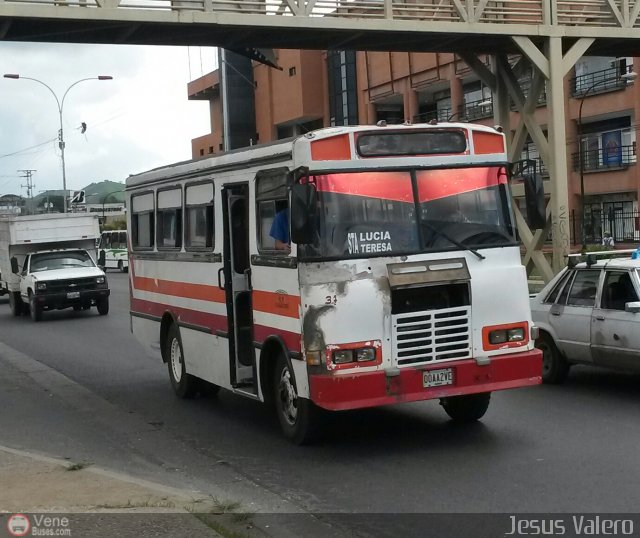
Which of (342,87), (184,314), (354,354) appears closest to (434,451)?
(354,354)

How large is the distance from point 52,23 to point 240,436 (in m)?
8.80

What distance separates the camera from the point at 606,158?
44.6 metres

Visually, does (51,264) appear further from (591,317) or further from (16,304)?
(591,317)

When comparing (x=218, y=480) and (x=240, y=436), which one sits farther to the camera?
(x=240, y=436)

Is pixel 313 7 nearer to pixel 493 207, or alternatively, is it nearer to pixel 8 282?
pixel 493 207

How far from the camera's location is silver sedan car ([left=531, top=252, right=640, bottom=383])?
1067 cm

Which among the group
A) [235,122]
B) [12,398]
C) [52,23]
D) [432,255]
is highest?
[235,122]

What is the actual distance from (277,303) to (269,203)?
993 millimetres

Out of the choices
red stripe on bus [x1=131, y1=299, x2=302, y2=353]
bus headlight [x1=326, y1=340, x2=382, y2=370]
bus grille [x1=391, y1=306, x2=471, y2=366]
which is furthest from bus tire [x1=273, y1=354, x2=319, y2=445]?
bus grille [x1=391, y1=306, x2=471, y2=366]

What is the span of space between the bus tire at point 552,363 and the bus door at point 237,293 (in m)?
3.98

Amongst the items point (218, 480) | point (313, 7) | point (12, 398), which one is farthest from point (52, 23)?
point (218, 480)

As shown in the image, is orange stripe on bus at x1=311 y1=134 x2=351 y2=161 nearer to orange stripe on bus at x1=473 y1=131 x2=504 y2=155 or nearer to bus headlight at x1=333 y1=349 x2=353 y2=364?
orange stripe on bus at x1=473 y1=131 x2=504 y2=155

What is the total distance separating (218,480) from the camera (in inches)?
312

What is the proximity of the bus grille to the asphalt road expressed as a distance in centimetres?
87
